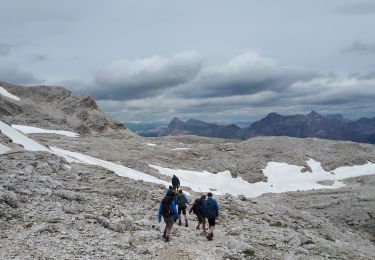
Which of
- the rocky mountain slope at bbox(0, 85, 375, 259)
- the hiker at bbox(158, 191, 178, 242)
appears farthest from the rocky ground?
the hiker at bbox(158, 191, 178, 242)

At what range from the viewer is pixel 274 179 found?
254 ft

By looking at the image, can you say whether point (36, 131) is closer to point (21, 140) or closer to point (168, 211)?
point (21, 140)

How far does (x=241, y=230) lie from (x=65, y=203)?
12099 mm

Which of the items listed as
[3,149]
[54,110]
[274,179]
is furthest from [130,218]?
[54,110]

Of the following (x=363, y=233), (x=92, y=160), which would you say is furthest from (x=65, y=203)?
(x=363, y=233)

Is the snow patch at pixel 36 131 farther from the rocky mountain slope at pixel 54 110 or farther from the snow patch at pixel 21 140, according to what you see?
the snow patch at pixel 21 140

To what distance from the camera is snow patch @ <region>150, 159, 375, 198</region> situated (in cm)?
6391

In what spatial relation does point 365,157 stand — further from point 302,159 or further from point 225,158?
point 225,158

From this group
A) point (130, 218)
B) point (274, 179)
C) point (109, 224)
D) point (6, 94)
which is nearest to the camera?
point (109, 224)

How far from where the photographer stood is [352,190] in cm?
6962

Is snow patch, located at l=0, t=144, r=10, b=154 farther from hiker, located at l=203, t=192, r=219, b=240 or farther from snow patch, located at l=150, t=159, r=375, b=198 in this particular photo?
hiker, located at l=203, t=192, r=219, b=240

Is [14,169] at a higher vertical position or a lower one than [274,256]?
higher

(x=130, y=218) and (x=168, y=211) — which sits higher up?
(x=168, y=211)

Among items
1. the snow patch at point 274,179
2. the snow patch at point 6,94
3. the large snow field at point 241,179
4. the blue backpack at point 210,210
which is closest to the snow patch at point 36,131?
the snow patch at point 6,94
